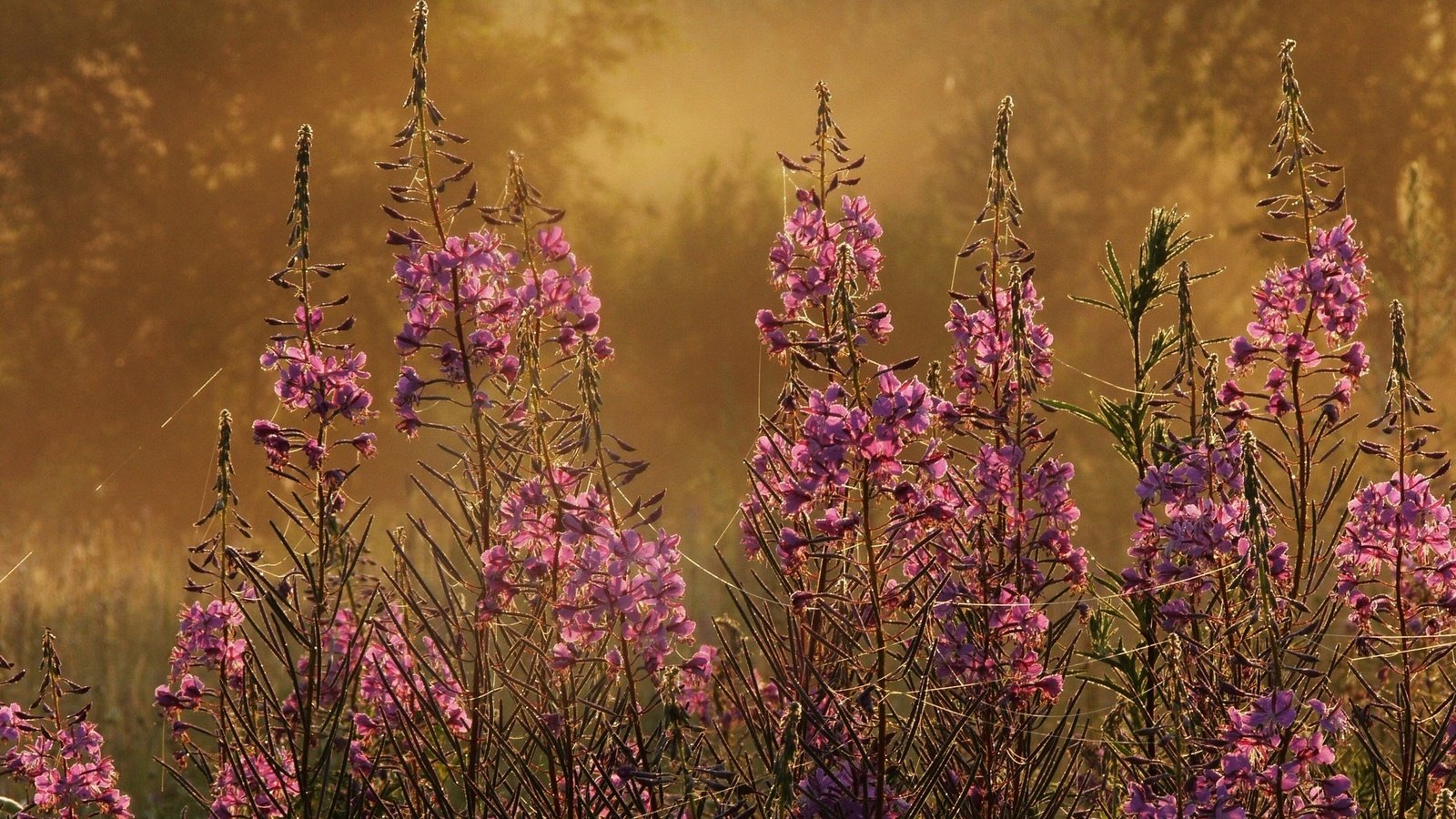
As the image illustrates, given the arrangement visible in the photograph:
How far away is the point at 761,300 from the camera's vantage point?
99.3 feet

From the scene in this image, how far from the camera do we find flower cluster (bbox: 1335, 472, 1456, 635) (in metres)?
3.05

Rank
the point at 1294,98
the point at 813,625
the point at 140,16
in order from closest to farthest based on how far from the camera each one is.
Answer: the point at 813,625, the point at 1294,98, the point at 140,16

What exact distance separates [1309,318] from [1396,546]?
543mm

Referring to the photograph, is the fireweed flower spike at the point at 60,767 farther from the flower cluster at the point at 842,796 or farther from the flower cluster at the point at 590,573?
the flower cluster at the point at 842,796

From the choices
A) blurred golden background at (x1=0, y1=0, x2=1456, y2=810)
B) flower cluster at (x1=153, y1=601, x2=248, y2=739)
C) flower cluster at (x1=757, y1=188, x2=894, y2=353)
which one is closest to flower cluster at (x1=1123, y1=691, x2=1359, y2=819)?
flower cluster at (x1=757, y1=188, x2=894, y2=353)

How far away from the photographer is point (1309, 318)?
325cm

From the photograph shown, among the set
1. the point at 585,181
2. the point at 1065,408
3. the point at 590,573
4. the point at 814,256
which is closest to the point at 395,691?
the point at 590,573

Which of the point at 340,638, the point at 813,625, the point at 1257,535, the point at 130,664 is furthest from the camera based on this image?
the point at 130,664

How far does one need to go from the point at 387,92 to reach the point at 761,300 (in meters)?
9.07

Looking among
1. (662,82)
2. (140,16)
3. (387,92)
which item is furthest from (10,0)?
(662,82)

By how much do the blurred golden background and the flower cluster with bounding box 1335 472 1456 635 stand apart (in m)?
16.4

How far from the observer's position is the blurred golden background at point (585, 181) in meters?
24.0

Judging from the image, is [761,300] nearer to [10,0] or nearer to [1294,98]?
[10,0]

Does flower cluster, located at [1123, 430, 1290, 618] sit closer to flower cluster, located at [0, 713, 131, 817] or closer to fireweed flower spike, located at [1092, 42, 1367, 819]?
fireweed flower spike, located at [1092, 42, 1367, 819]
